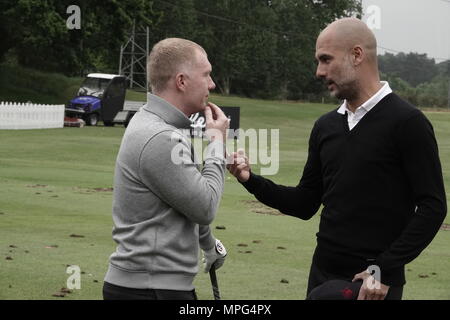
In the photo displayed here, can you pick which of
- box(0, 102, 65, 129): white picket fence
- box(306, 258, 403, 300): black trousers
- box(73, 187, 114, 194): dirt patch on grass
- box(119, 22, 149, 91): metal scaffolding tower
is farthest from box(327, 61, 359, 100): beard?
box(119, 22, 149, 91): metal scaffolding tower

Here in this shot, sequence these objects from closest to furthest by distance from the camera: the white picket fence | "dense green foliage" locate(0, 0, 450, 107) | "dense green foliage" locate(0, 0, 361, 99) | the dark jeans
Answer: the dark jeans → the white picket fence → "dense green foliage" locate(0, 0, 450, 107) → "dense green foliage" locate(0, 0, 361, 99)

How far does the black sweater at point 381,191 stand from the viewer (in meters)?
4.76

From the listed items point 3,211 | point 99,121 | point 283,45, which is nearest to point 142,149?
point 3,211

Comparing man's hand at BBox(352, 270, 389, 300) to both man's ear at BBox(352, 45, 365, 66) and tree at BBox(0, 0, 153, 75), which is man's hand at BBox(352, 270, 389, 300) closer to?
man's ear at BBox(352, 45, 365, 66)

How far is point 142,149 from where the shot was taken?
448cm

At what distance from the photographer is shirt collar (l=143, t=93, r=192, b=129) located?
15.1ft

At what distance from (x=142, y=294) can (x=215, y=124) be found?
0.89 m

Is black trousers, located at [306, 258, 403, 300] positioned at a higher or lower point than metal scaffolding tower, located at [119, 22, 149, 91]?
higher

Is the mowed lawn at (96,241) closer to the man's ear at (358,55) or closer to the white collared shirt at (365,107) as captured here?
the white collared shirt at (365,107)

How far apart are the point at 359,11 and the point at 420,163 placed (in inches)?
4487

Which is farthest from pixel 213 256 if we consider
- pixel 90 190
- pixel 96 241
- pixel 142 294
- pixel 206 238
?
pixel 90 190

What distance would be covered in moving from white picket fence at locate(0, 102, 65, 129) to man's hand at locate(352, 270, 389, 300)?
43.4 metres

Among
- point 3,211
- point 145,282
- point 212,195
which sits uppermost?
point 212,195
